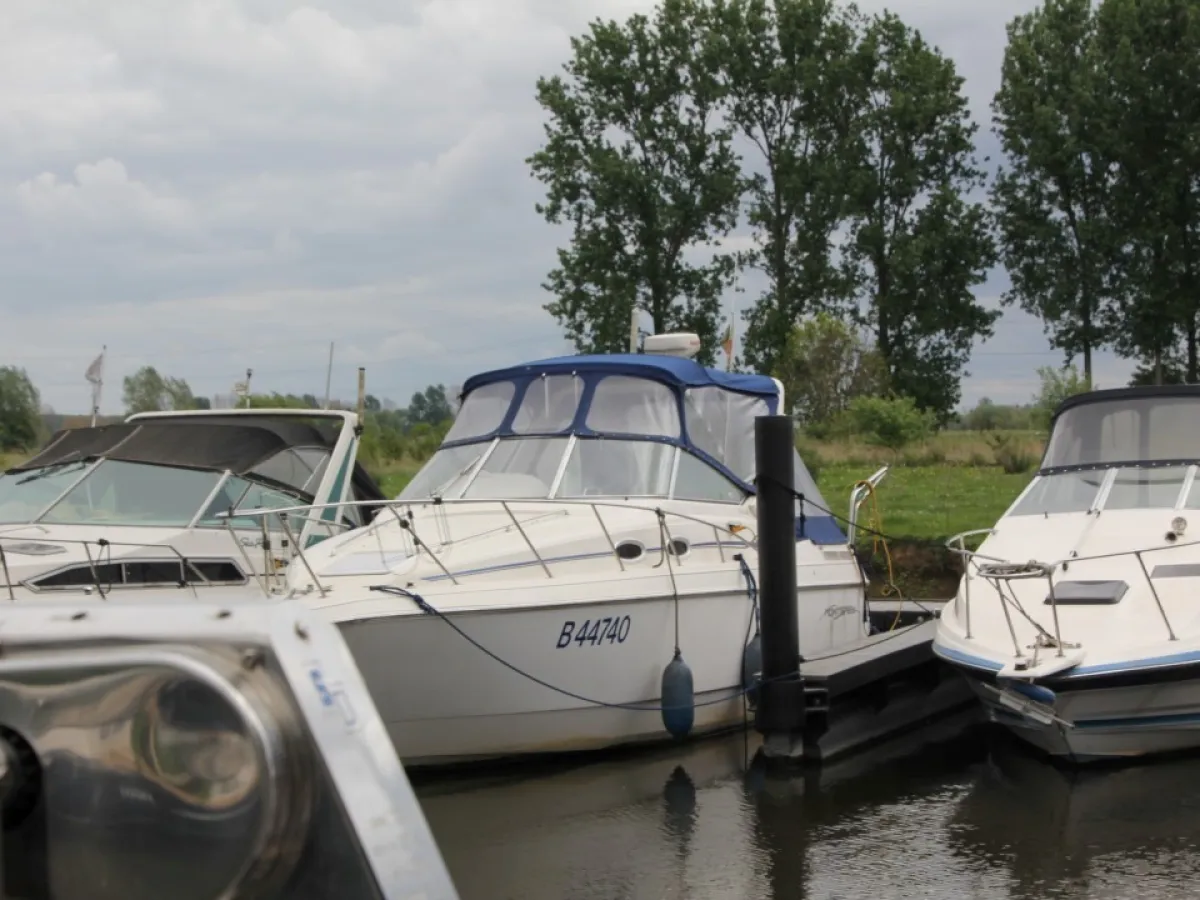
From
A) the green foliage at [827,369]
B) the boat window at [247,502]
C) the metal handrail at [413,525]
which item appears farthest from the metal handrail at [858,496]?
the green foliage at [827,369]

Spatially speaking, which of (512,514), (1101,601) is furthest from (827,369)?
(512,514)

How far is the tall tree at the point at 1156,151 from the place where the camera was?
36.2 metres

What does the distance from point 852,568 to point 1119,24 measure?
1226 inches

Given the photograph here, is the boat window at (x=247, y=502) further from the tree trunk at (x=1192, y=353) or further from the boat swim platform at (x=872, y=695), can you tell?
the tree trunk at (x=1192, y=353)

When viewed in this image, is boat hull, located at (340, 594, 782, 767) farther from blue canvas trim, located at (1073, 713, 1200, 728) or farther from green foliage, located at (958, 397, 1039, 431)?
green foliage, located at (958, 397, 1039, 431)

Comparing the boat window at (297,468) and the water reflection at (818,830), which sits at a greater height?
the boat window at (297,468)

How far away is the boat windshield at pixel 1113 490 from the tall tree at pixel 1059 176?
29.1 metres

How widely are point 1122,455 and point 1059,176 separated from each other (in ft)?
102

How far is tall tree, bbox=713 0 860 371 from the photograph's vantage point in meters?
41.5

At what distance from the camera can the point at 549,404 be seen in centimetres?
1076

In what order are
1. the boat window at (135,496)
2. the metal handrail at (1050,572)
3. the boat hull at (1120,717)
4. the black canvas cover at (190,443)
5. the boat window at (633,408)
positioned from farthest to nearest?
the black canvas cover at (190,443) < the boat window at (135,496) < the boat window at (633,408) < the metal handrail at (1050,572) < the boat hull at (1120,717)

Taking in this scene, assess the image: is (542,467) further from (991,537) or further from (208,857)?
(208,857)

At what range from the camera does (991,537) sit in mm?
10297

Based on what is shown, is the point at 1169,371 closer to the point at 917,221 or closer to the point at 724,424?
the point at 917,221
